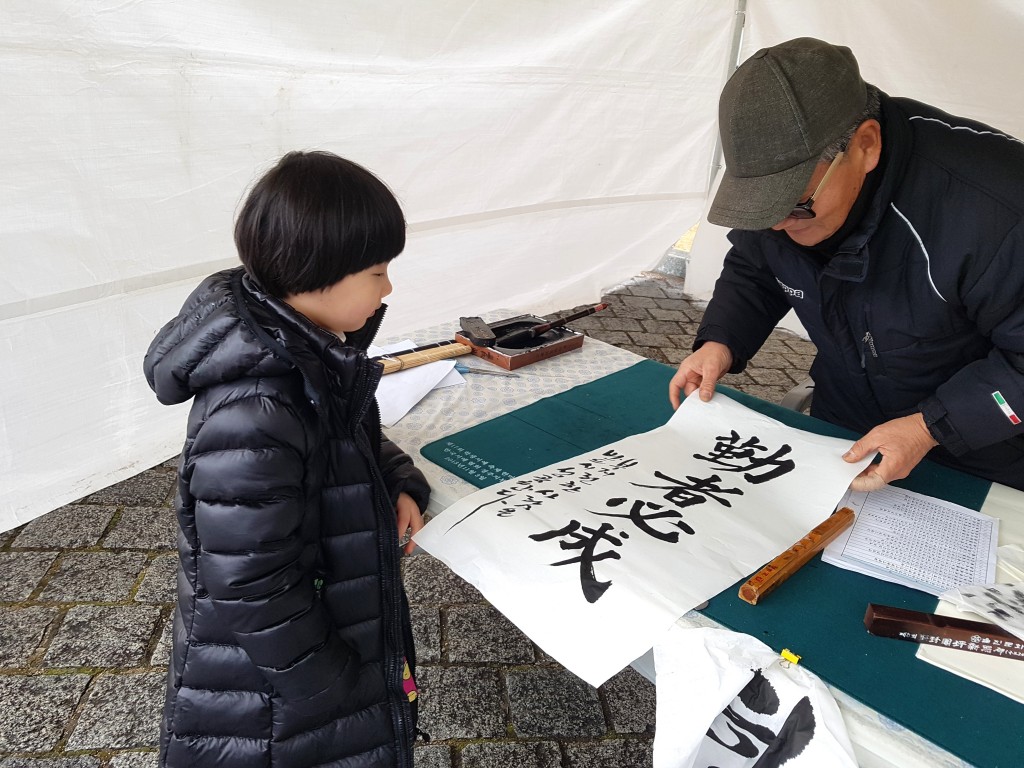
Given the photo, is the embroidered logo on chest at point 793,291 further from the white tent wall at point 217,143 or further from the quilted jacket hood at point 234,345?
the white tent wall at point 217,143

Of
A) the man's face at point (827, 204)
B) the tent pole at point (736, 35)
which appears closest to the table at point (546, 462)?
the man's face at point (827, 204)

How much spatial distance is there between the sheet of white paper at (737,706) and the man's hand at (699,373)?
759 millimetres

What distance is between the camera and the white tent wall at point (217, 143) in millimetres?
1950

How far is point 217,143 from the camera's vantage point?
2301 mm

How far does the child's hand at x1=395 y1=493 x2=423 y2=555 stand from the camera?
1.21 metres

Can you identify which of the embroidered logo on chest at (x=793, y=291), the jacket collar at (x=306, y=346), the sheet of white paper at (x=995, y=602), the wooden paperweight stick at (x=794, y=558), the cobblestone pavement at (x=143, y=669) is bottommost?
the cobblestone pavement at (x=143, y=669)

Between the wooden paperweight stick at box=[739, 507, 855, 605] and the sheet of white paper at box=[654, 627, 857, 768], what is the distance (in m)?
0.09

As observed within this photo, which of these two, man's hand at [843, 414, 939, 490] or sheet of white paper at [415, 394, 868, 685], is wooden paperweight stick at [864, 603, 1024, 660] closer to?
sheet of white paper at [415, 394, 868, 685]

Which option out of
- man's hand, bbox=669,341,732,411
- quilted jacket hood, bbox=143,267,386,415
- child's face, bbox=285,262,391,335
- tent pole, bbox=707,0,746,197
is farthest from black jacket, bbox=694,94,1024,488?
tent pole, bbox=707,0,746,197

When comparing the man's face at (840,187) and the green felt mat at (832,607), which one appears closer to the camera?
the green felt mat at (832,607)

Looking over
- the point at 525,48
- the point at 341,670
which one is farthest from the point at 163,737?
the point at 525,48

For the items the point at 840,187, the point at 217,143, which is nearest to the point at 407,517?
the point at 840,187

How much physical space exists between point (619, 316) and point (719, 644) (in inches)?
148

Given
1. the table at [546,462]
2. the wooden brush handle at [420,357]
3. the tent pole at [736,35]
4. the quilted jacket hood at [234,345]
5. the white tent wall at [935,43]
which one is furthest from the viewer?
the tent pole at [736,35]
